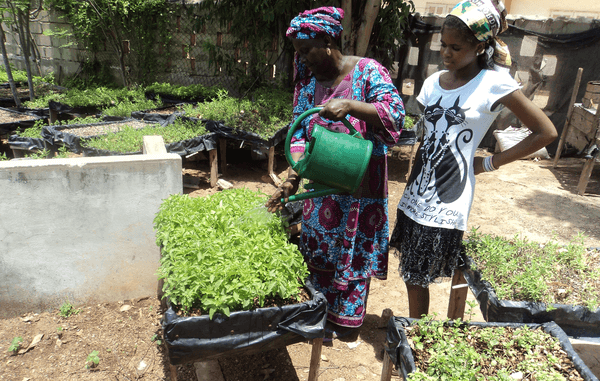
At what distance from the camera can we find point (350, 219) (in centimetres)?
235

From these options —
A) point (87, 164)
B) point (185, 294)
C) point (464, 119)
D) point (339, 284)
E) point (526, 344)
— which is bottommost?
point (339, 284)

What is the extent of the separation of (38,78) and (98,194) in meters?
9.65

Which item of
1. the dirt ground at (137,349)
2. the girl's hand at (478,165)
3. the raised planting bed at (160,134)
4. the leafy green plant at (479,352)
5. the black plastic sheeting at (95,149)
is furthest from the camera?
the black plastic sheeting at (95,149)

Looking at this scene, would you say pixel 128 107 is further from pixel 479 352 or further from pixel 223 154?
pixel 479 352

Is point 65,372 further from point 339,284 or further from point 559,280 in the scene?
point 559,280

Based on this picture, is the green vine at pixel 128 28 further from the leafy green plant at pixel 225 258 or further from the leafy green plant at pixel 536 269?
the leafy green plant at pixel 536 269

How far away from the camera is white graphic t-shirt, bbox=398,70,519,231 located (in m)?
1.94

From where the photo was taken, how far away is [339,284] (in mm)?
2482

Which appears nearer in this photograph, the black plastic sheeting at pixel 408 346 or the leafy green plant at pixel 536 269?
the black plastic sheeting at pixel 408 346

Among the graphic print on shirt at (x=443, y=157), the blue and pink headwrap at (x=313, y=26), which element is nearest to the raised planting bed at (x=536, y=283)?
the graphic print on shirt at (x=443, y=157)

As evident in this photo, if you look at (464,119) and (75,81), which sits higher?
(464,119)

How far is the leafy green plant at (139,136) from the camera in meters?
4.50

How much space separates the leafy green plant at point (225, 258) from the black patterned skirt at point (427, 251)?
2.11ft

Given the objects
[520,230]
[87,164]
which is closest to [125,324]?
[87,164]
